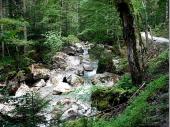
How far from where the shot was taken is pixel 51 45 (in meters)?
30.2

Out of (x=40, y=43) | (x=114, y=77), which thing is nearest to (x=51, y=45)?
(x=40, y=43)

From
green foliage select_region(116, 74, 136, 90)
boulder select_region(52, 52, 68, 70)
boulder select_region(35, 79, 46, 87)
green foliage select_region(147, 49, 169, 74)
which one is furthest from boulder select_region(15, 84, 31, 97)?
green foliage select_region(147, 49, 169, 74)

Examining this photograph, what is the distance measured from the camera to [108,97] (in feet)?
41.5

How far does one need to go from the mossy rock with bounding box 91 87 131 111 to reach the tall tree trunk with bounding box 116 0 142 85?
62cm

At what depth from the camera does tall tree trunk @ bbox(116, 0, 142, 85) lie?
36.0 feet

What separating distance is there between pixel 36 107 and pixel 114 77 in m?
14.1

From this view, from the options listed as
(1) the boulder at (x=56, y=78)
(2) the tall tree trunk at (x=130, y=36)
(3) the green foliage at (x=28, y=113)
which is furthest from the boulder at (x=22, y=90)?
(3) the green foliage at (x=28, y=113)

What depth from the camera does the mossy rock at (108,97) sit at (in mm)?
11680

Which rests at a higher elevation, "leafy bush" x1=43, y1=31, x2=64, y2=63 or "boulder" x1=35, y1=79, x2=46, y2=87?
"leafy bush" x1=43, y1=31, x2=64, y2=63

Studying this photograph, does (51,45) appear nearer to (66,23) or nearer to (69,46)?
(69,46)

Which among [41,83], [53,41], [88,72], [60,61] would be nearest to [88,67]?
[88,72]

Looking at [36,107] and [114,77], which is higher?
[36,107]

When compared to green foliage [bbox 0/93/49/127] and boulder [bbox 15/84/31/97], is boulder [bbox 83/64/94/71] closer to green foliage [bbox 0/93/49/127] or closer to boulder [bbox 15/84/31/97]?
boulder [bbox 15/84/31/97]

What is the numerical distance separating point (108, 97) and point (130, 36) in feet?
8.12
